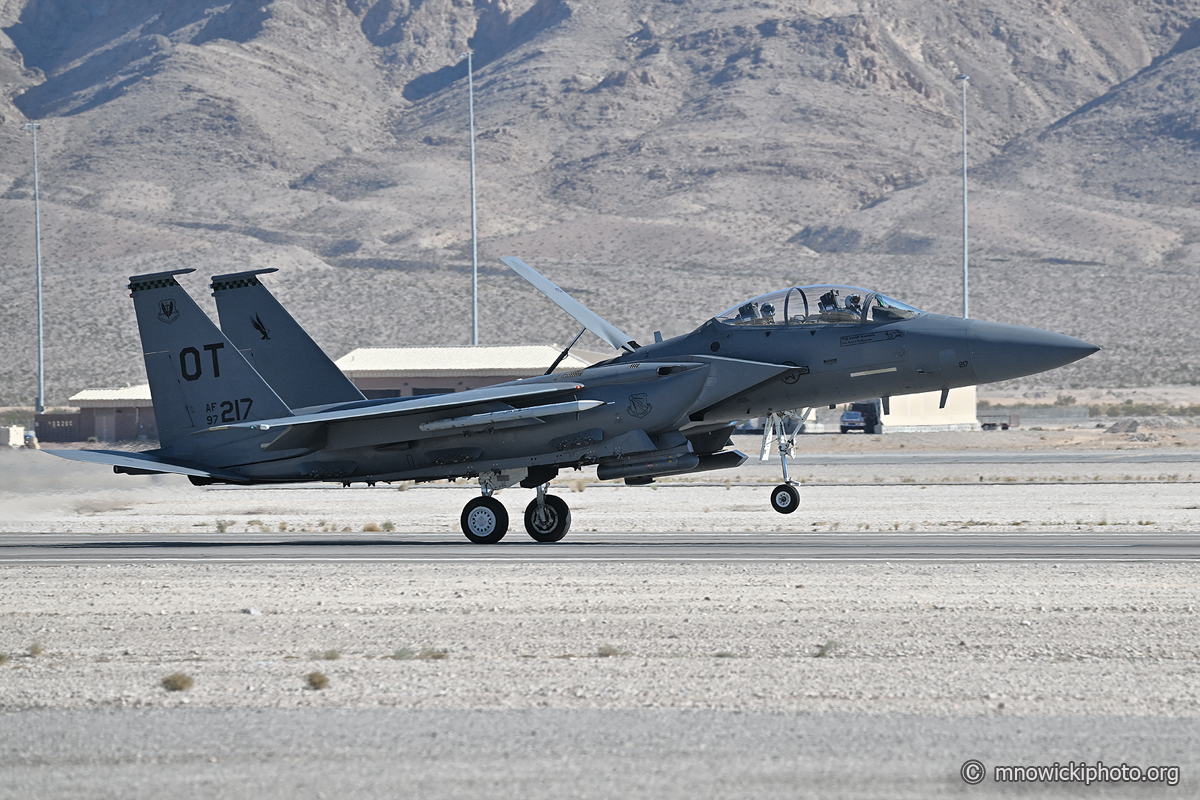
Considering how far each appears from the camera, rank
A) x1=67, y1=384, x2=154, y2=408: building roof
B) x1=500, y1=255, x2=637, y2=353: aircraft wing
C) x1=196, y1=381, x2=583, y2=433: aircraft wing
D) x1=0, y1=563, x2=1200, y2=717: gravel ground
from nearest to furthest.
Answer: x1=0, y1=563, x2=1200, y2=717: gravel ground, x1=196, y1=381, x2=583, y2=433: aircraft wing, x1=500, y1=255, x2=637, y2=353: aircraft wing, x1=67, y1=384, x2=154, y2=408: building roof

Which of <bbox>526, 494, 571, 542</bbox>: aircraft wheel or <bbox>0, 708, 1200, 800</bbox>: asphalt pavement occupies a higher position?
<bbox>526, 494, 571, 542</bbox>: aircraft wheel

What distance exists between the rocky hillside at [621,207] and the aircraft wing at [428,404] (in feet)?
255

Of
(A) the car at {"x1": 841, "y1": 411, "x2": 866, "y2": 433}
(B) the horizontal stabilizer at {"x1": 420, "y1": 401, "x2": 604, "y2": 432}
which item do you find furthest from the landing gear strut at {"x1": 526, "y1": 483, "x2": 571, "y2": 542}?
(A) the car at {"x1": 841, "y1": 411, "x2": 866, "y2": 433}

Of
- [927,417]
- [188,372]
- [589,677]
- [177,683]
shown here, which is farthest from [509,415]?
[927,417]

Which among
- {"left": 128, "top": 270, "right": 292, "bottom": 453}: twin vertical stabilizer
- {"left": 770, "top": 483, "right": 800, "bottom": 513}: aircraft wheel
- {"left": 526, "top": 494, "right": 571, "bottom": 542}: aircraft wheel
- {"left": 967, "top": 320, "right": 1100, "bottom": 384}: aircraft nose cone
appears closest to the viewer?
{"left": 967, "top": 320, "right": 1100, "bottom": 384}: aircraft nose cone

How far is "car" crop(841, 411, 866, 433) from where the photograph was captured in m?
66.6

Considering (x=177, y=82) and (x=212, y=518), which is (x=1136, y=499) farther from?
(x=177, y=82)

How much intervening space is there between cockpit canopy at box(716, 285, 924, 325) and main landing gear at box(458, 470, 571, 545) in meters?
3.69

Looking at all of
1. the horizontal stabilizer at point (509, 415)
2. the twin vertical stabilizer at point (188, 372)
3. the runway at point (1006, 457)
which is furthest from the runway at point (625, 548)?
Result: the runway at point (1006, 457)

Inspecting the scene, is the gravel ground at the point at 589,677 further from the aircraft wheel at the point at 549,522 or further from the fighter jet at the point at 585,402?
the aircraft wheel at the point at 549,522

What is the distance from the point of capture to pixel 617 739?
800 cm

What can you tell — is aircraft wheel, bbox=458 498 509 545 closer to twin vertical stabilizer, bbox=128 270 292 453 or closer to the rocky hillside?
twin vertical stabilizer, bbox=128 270 292 453

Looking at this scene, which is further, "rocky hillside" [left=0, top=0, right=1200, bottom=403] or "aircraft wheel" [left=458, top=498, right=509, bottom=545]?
"rocky hillside" [left=0, top=0, right=1200, bottom=403]

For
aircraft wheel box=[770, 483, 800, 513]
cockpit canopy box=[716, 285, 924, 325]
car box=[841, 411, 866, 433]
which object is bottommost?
aircraft wheel box=[770, 483, 800, 513]
